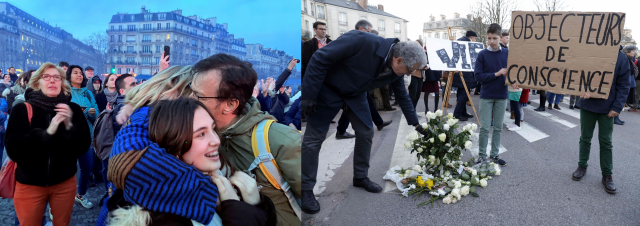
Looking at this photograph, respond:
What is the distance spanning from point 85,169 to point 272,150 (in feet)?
4.27

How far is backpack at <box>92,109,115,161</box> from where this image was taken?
1.66 meters

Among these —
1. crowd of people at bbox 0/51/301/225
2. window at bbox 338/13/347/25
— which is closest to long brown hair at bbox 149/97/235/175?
crowd of people at bbox 0/51/301/225

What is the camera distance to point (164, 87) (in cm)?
144

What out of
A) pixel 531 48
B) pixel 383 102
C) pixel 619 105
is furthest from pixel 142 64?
pixel 383 102

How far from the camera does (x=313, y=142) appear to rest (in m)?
3.65

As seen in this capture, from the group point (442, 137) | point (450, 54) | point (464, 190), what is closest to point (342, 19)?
point (450, 54)

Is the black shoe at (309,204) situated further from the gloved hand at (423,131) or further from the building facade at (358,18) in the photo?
the building facade at (358,18)

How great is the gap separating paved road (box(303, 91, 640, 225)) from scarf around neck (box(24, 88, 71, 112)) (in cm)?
232

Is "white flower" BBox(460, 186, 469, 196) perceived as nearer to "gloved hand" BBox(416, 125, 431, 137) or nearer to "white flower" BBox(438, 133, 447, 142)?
"white flower" BBox(438, 133, 447, 142)

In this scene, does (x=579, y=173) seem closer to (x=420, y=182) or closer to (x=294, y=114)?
(x=420, y=182)

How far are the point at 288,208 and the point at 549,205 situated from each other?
313 cm

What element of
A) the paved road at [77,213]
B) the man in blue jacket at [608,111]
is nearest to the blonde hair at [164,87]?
the paved road at [77,213]

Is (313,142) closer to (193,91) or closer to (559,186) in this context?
(193,91)

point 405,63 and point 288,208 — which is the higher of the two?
point 405,63
